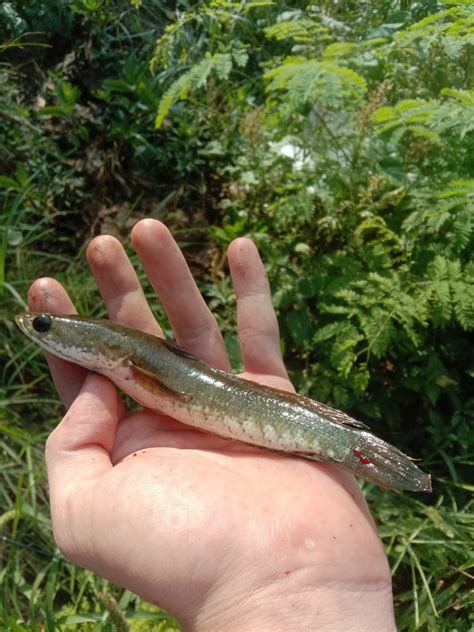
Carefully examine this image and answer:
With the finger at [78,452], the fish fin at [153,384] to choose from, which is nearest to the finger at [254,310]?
the fish fin at [153,384]

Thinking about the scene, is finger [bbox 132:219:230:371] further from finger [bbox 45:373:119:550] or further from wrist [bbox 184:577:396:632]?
wrist [bbox 184:577:396:632]

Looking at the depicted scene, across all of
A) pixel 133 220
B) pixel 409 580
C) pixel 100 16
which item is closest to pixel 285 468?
pixel 409 580

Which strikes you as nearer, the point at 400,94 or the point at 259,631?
the point at 259,631

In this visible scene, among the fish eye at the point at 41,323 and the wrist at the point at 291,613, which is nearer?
the wrist at the point at 291,613

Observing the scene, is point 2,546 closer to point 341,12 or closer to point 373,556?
point 373,556

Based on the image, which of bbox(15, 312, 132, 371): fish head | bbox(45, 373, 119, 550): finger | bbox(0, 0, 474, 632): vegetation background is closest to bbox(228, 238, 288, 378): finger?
bbox(0, 0, 474, 632): vegetation background

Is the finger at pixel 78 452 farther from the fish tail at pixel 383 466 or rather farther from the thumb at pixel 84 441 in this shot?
the fish tail at pixel 383 466
